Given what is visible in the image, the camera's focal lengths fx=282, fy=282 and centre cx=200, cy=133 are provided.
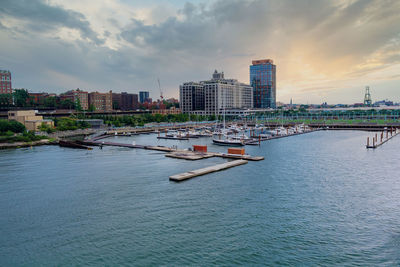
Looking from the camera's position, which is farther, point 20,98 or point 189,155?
point 20,98

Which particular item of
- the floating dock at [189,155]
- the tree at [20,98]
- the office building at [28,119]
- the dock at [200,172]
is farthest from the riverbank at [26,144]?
the tree at [20,98]

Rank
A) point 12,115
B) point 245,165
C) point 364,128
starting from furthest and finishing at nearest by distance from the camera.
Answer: point 364,128 < point 12,115 < point 245,165

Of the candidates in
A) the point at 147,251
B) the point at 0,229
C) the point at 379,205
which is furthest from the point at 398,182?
the point at 0,229

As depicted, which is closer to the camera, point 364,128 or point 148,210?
point 148,210

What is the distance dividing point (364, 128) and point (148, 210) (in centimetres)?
Answer: 13627

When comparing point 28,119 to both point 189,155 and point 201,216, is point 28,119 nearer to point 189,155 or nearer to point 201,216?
point 189,155

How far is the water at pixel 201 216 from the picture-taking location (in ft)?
72.5

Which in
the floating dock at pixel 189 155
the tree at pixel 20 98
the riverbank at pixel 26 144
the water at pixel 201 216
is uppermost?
the tree at pixel 20 98

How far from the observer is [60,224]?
90.6 feet

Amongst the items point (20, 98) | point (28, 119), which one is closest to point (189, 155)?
point (28, 119)

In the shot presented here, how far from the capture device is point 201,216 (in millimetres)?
28984

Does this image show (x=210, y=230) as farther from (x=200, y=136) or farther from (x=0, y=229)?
(x=200, y=136)

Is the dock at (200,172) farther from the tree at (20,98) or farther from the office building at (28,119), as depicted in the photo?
the tree at (20,98)

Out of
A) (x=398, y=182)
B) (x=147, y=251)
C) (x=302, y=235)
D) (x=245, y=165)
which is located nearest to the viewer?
(x=147, y=251)
